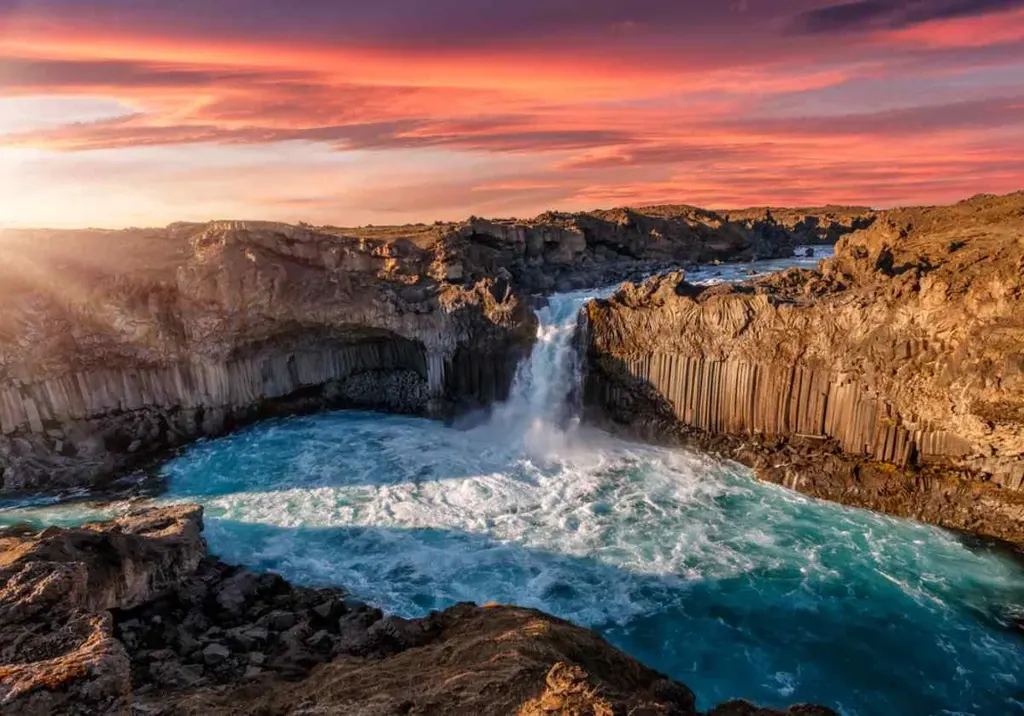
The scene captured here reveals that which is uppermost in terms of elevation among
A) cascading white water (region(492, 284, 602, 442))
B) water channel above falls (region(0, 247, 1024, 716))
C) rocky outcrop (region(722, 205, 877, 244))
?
rocky outcrop (region(722, 205, 877, 244))

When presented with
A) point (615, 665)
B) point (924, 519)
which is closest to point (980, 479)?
point (924, 519)

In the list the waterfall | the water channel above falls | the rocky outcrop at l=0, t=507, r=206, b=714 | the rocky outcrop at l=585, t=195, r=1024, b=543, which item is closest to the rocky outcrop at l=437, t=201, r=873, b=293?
the waterfall

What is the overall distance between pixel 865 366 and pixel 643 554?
11.0 metres

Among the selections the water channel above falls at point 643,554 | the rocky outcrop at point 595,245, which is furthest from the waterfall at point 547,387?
the rocky outcrop at point 595,245

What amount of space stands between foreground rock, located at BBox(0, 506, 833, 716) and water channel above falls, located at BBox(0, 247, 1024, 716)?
407 cm

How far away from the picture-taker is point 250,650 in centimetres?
1335

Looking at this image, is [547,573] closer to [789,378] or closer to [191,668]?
[191,668]

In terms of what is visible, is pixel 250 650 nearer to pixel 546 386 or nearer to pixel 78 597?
pixel 78 597

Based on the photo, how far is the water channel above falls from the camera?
16.1 metres

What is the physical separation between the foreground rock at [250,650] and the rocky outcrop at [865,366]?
1732cm

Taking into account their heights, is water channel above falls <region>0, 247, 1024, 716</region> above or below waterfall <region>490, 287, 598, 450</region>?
below

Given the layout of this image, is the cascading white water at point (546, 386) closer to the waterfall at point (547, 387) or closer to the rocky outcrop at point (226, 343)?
the waterfall at point (547, 387)

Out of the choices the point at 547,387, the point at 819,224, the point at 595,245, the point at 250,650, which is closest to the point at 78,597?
the point at 250,650

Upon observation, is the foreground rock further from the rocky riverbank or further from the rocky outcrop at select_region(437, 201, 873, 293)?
the rocky outcrop at select_region(437, 201, 873, 293)
